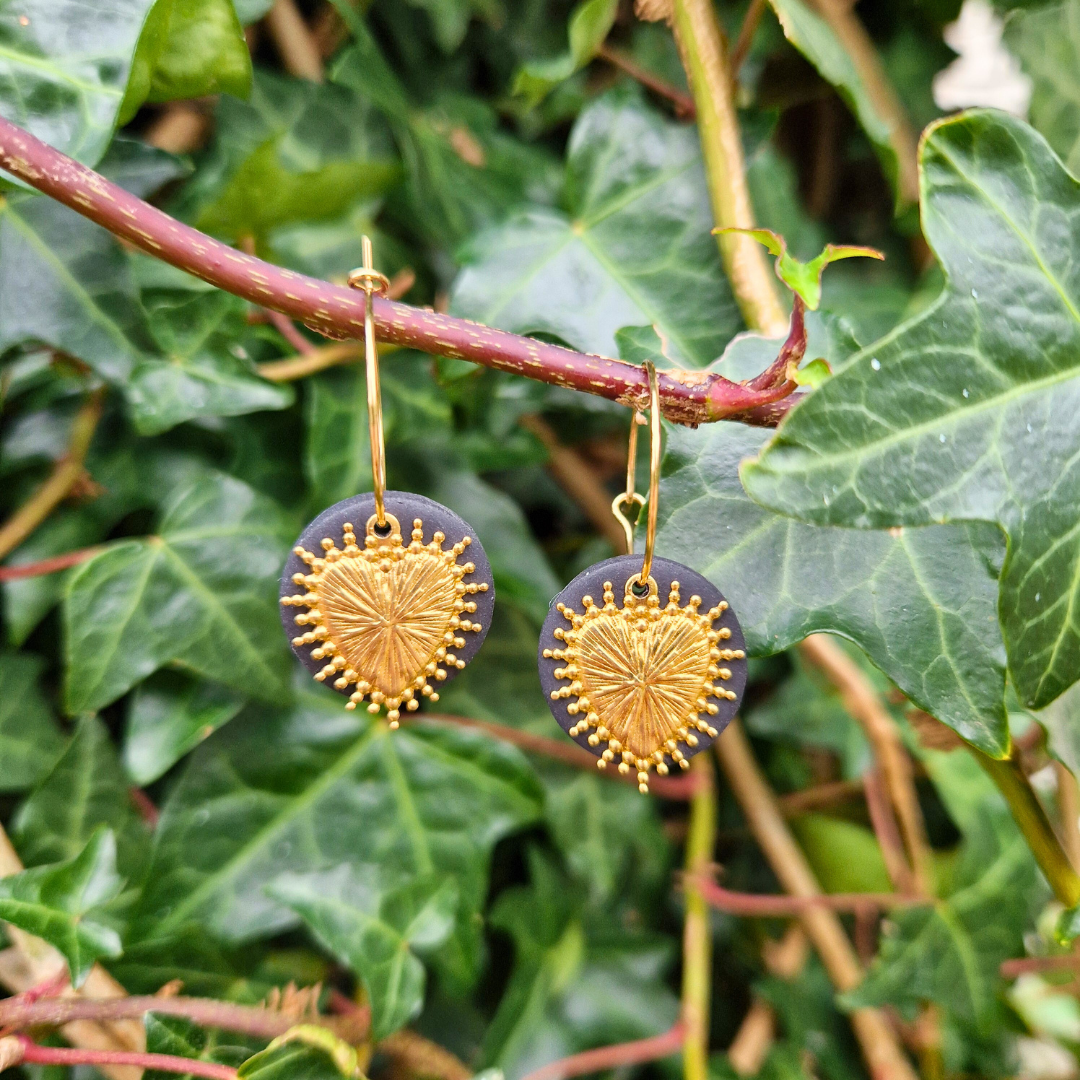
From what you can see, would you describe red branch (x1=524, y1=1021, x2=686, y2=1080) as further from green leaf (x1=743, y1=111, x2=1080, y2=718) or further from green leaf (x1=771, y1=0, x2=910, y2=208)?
green leaf (x1=771, y1=0, x2=910, y2=208)

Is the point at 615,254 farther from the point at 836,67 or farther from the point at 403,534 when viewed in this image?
the point at 403,534

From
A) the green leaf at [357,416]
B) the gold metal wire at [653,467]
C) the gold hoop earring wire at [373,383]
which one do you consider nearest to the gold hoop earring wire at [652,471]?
the gold metal wire at [653,467]

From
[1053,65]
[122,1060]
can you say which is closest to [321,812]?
[122,1060]

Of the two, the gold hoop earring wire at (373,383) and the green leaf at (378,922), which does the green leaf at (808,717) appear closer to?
the green leaf at (378,922)

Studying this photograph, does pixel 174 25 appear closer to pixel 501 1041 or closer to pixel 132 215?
pixel 132 215

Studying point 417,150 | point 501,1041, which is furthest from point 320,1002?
point 417,150

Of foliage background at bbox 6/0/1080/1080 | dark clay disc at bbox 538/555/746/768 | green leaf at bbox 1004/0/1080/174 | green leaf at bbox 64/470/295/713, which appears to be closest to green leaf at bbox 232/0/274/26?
foliage background at bbox 6/0/1080/1080
